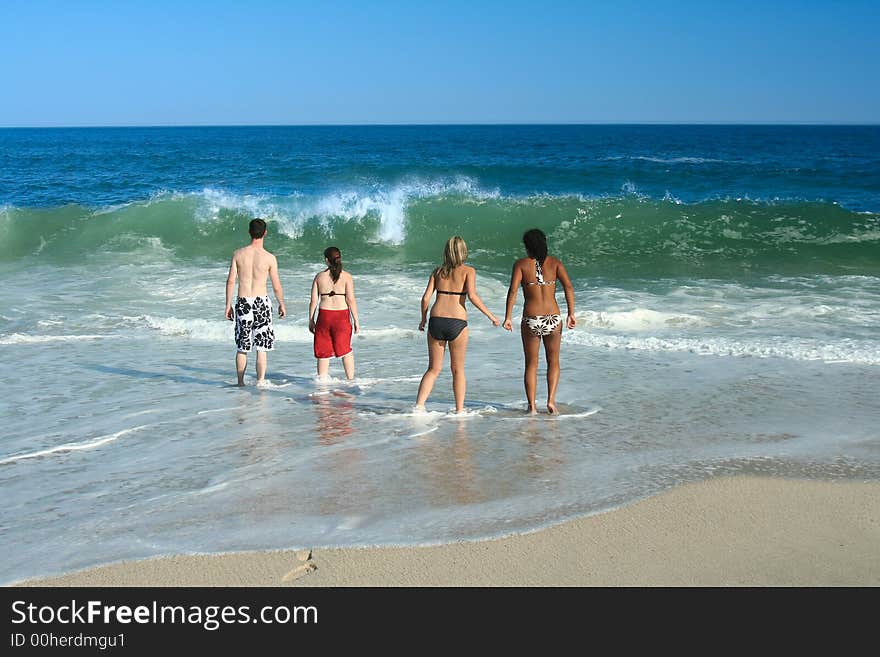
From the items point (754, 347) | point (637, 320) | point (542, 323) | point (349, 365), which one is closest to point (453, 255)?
point (542, 323)

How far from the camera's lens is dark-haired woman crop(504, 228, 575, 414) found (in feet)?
24.1

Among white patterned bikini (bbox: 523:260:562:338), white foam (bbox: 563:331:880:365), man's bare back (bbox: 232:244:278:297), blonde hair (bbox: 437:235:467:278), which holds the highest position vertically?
blonde hair (bbox: 437:235:467:278)

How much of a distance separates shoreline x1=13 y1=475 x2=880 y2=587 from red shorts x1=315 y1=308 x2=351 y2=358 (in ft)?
13.2

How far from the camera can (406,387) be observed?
852 centimetres

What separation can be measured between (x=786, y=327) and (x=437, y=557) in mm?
7806

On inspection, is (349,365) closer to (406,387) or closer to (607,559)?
(406,387)

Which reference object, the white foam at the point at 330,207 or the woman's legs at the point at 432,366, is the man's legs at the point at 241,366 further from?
the white foam at the point at 330,207

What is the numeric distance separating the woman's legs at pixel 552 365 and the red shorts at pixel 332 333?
2040 millimetres

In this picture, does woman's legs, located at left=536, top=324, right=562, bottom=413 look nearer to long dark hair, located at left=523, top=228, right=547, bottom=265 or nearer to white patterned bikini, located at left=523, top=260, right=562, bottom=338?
white patterned bikini, located at left=523, top=260, right=562, bottom=338

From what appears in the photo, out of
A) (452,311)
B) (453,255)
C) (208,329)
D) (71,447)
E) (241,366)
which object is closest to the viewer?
(71,447)

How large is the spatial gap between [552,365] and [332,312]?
2.24 meters

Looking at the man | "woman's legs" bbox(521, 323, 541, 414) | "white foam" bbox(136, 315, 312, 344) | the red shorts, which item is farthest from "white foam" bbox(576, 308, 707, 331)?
the man

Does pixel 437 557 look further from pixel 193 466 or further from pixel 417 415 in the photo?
pixel 417 415
